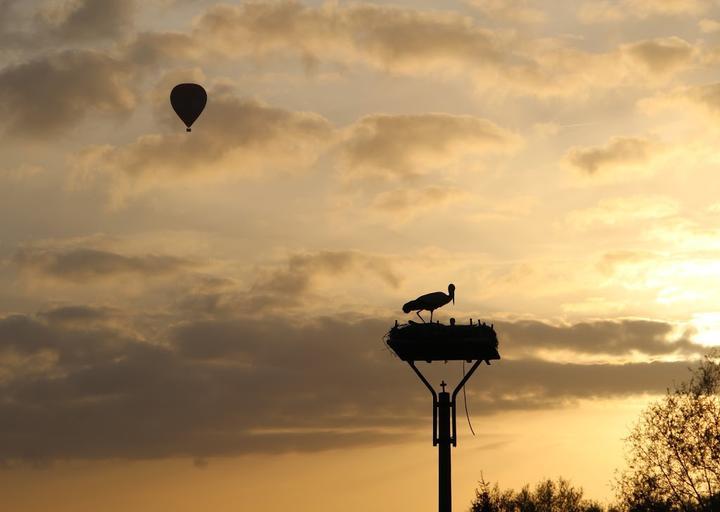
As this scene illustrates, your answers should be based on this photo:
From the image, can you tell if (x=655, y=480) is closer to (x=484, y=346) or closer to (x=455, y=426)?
(x=455, y=426)

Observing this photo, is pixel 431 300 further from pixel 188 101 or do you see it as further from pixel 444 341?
pixel 188 101

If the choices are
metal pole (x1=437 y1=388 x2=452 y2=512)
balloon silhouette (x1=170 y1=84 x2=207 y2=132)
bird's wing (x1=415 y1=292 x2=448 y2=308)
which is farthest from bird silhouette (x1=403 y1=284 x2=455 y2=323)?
balloon silhouette (x1=170 y1=84 x2=207 y2=132)

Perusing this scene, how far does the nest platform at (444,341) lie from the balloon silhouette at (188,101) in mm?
27817

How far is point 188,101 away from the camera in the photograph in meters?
72.1

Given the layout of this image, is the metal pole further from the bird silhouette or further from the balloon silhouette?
the balloon silhouette

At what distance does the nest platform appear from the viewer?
4694cm

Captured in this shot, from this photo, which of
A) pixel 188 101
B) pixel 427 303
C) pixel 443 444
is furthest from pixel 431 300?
pixel 188 101

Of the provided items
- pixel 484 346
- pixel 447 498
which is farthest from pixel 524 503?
pixel 484 346

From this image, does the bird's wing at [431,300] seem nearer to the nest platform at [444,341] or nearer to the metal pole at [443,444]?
the nest platform at [444,341]

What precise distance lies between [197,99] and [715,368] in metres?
33.2

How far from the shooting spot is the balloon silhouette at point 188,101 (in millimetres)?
71438

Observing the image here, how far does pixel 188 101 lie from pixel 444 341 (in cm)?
3084

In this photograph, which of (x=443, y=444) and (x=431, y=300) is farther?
(x=443, y=444)

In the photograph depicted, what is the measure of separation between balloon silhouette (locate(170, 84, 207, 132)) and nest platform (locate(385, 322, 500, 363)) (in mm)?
27817
